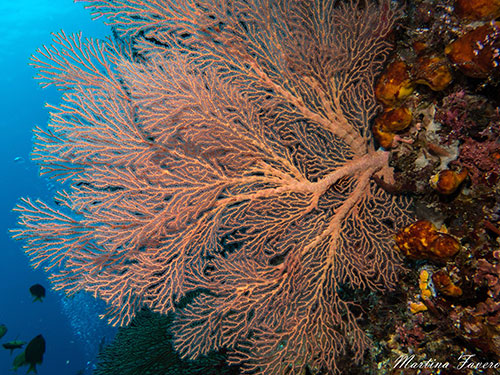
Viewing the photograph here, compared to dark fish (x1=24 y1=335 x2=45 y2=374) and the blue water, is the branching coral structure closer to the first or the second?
dark fish (x1=24 y1=335 x2=45 y2=374)

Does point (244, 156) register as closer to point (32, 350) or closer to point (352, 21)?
point (352, 21)

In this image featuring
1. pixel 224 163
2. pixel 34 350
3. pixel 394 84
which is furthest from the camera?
pixel 34 350

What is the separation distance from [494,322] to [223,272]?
2.60 meters

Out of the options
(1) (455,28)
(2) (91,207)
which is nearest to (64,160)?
(2) (91,207)

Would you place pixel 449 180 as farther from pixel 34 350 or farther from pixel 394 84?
pixel 34 350

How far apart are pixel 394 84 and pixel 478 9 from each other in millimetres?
788

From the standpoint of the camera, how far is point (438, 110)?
8.43 feet

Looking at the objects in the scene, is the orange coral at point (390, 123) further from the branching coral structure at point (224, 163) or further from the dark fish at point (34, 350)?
the dark fish at point (34, 350)

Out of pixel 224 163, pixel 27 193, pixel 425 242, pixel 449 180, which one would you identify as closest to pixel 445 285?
pixel 425 242

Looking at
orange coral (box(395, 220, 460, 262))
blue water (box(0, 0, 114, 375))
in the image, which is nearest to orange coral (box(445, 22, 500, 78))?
orange coral (box(395, 220, 460, 262))

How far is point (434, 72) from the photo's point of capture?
2449 mm

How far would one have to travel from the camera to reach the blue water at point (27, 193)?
3259 centimetres

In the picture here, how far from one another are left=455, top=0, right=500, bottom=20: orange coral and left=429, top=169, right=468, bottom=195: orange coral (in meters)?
1.25

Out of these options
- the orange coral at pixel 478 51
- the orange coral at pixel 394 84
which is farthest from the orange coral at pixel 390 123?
the orange coral at pixel 478 51
